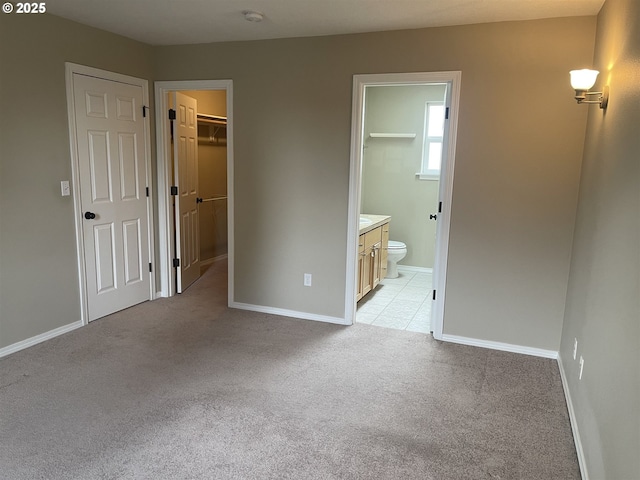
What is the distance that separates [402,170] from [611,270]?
159 inches

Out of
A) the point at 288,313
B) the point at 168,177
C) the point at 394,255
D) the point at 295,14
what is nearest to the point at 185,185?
the point at 168,177

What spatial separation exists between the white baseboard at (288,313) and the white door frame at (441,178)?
119 mm

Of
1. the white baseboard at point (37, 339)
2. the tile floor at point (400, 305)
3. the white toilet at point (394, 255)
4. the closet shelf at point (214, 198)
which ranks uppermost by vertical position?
the closet shelf at point (214, 198)

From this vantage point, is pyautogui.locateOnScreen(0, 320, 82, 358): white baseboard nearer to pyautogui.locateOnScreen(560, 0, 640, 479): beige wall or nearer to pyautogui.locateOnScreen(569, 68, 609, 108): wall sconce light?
pyautogui.locateOnScreen(560, 0, 640, 479): beige wall

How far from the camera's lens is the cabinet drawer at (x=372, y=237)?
14.3 ft

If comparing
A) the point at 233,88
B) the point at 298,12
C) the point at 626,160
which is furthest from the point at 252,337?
the point at 626,160

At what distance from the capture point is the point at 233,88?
398cm

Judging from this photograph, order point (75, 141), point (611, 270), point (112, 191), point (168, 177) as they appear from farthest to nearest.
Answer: point (168, 177) < point (112, 191) < point (75, 141) < point (611, 270)

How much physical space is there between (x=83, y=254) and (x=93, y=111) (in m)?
1.16

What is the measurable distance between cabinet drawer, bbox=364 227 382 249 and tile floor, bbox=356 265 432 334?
0.60 metres

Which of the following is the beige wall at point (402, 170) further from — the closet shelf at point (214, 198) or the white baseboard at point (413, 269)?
the closet shelf at point (214, 198)

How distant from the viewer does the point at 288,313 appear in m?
4.16

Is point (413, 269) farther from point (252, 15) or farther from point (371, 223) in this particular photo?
point (252, 15)

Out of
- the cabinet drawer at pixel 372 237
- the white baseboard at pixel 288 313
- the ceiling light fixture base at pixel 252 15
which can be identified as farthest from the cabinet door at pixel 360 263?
the ceiling light fixture base at pixel 252 15
